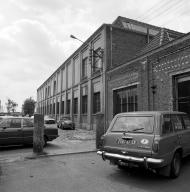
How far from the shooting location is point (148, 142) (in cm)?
586

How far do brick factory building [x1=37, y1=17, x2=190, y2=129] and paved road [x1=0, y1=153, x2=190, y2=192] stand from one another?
19.4 feet

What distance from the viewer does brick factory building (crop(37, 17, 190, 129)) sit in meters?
13.0

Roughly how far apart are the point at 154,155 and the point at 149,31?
22860 mm

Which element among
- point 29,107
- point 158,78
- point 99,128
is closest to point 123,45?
point 158,78

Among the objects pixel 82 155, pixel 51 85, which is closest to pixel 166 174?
pixel 82 155

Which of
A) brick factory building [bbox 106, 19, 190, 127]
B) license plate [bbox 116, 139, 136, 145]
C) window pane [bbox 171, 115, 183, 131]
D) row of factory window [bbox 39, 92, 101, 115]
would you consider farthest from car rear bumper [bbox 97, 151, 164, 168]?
row of factory window [bbox 39, 92, 101, 115]

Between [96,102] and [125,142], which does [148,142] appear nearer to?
[125,142]

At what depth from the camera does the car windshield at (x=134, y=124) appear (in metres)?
6.27

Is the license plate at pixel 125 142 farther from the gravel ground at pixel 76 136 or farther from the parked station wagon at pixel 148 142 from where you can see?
the gravel ground at pixel 76 136

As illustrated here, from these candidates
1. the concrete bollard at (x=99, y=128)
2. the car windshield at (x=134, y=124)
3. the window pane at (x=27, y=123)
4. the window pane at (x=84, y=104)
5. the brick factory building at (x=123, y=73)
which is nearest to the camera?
the car windshield at (x=134, y=124)

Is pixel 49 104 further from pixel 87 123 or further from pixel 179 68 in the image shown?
pixel 179 68

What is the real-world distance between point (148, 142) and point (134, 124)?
2.72 feet

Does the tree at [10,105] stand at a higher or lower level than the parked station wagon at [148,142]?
higher

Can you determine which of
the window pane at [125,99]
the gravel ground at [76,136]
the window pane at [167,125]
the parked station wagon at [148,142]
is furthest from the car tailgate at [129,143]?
the window pane at [125,99]
